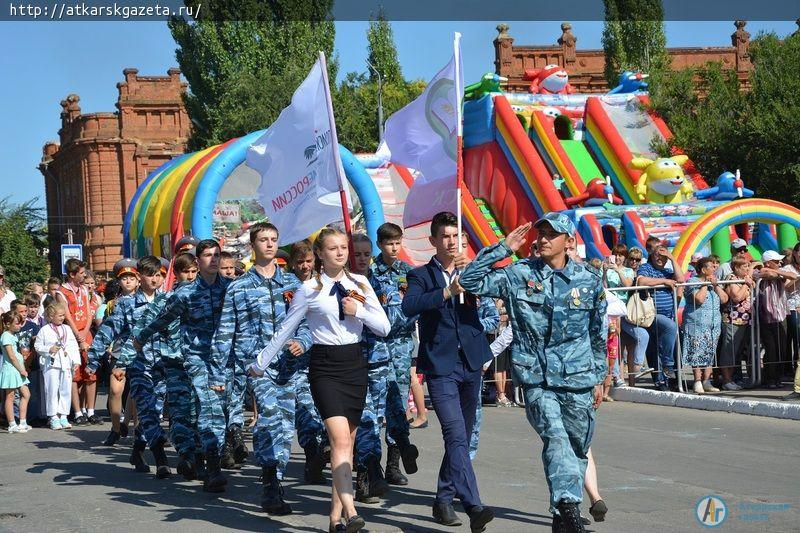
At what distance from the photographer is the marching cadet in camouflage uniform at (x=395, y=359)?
827 centimetres

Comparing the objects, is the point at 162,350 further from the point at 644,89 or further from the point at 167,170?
the point at 644,89

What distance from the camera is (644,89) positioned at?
1256 inches

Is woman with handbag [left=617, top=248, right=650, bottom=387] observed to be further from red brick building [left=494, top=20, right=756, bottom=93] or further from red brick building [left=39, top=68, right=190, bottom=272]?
red brick building [left=39, top=68, right=190, bottom=272]

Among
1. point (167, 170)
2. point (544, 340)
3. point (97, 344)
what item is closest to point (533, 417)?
point (544, 340)

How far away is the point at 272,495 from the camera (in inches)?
295

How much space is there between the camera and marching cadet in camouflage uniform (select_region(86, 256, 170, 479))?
31.6 ft

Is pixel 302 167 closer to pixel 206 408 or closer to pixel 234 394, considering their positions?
pixel 234 394

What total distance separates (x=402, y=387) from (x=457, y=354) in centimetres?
170

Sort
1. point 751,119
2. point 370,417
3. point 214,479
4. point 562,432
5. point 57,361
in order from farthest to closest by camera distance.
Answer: point 751,119, point 57,361, point 214,479, point 370,417, point 562,432

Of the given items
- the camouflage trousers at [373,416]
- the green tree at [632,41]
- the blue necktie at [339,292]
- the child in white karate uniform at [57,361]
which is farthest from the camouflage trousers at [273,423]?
the green tree at [632,41]

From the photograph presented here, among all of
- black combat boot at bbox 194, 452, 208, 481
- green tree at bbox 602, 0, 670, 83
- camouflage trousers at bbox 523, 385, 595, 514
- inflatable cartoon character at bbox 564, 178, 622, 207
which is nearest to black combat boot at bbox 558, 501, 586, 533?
camouflage trousers at bbox 523, 385, 595, 514

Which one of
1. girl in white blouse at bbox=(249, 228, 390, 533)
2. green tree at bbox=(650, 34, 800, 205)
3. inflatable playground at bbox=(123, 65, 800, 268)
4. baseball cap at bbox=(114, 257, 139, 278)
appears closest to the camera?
girl in white blouse at bbox=(249, 228, 390, 533)

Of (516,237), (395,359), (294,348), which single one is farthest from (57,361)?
(516,237)

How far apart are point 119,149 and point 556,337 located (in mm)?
52411
